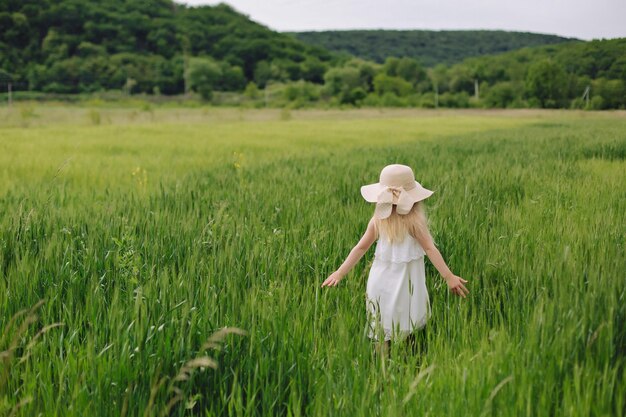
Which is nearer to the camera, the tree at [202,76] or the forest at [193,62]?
the forest at [193,62]

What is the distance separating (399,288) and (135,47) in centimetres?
9945

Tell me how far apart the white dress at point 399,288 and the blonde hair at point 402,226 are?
0.03 metres

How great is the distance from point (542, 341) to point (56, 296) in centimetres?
194

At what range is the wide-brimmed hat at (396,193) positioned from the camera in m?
2.45

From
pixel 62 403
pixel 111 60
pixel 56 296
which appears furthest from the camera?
pixel 111 60

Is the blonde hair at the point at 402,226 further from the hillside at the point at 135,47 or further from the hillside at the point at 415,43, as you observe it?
the hillside at the point at 415,43

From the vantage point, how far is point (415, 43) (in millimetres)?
140375

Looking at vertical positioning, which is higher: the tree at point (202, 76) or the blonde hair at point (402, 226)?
the tree at point (202, 76)

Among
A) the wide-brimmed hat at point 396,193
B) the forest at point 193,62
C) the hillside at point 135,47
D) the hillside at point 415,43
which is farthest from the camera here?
the hillside at point 415,43

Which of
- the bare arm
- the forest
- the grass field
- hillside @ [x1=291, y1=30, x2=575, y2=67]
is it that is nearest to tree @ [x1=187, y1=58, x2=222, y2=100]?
the forest

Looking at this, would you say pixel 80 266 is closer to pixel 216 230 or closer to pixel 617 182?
pixel 216 230

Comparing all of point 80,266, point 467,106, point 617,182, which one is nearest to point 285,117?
point 467,106

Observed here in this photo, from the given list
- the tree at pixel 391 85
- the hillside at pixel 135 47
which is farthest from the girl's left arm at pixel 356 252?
the tree at pixel 391 85

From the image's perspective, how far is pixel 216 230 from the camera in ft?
12.4
